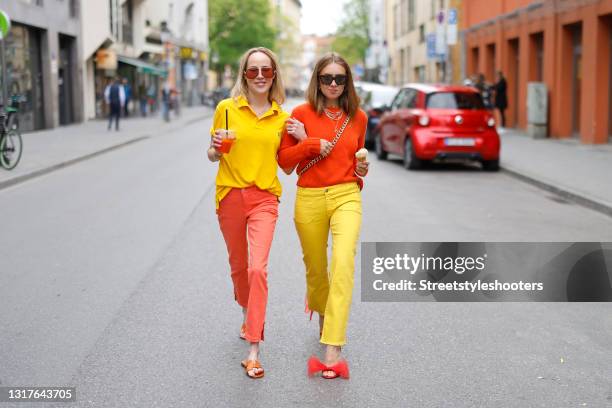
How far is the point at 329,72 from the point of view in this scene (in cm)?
466

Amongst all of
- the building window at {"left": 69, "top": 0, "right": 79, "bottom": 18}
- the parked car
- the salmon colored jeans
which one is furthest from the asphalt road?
the building window at {"left": 69, "top": 0, "right": 79, "bottom": 18}

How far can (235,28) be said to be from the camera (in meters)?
79.8

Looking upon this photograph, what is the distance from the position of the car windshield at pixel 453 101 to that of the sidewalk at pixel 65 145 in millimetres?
7401

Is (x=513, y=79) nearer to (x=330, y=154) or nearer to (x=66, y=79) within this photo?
(x=66, y=79)

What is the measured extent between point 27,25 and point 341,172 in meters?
26.2

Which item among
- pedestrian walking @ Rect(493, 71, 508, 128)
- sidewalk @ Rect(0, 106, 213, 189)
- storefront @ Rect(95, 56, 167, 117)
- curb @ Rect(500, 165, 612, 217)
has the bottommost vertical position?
curb @ Rect(500, 165, 612, 217)

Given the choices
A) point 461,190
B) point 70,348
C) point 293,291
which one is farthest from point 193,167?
point 70,348

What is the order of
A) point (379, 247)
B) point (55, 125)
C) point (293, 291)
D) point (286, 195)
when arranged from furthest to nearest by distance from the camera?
point (55, 125) → point (286, 195) → point (379, 247) → point (293, 291)

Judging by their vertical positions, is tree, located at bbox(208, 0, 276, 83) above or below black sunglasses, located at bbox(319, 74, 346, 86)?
above

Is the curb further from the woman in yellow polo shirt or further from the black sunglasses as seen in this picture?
the woman in yellow polo shirt

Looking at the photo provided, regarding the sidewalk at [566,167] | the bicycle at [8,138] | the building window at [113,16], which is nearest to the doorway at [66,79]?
the building window at [113,16]

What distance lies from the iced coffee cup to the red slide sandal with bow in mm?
1204

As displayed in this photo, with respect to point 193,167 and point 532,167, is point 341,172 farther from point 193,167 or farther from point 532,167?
point 193,167

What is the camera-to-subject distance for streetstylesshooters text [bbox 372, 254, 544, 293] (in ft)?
21.7
